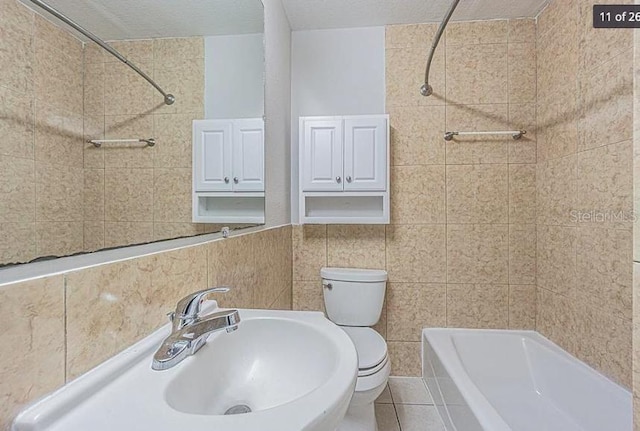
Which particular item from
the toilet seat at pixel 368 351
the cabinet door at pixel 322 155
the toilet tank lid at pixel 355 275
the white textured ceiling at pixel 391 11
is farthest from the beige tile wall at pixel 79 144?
the white textured ceiling at pixel 391 11

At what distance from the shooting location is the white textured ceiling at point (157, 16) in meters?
0.55

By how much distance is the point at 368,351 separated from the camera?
1.48 meters

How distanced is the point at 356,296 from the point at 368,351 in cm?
42

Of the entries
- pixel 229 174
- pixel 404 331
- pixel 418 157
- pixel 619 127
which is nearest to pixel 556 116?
pixel 619 127

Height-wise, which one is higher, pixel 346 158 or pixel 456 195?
pixel 346 158

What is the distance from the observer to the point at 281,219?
5.96 feet

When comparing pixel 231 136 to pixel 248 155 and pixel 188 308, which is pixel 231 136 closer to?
pixel 248 155

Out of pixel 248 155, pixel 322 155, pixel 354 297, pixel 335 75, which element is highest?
pixel 335 75

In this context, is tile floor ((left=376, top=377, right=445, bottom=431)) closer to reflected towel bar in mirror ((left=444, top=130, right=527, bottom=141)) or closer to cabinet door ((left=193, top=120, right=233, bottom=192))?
cabinet door ((left=193, top=120, right=233, bottom=192))

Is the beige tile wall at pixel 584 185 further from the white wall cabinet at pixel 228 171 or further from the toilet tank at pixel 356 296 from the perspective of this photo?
the white wall cabinet at pixel 228 171

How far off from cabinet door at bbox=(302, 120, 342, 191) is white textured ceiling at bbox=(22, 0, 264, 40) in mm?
663

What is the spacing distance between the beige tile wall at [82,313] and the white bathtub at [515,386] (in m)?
1.11

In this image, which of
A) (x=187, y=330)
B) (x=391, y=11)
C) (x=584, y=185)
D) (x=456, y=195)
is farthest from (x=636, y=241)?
(x=391, y=11)

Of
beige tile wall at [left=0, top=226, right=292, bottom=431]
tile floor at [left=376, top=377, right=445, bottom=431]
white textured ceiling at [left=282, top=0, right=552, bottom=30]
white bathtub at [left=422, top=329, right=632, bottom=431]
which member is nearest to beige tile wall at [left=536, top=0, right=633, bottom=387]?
white bathtub at [left=422, top=329, right=632, bottom=431]
